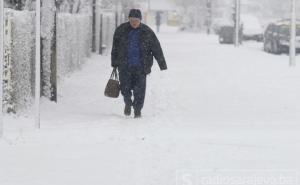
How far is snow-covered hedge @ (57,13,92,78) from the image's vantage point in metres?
17.6

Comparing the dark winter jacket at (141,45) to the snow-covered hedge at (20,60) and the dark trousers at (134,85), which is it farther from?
the snow-covered hedge at (20,60)

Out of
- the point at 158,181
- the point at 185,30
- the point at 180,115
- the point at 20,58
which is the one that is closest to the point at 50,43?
the point at 20,58

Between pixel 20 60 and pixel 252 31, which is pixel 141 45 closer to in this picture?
pixel 20 60

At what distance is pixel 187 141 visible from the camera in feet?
32.4

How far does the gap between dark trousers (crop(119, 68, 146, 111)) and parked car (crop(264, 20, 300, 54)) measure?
2328 cm

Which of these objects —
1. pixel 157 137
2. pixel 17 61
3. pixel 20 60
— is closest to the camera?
pixel 157 137

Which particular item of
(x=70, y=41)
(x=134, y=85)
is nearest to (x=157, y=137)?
(x=134, y=85)

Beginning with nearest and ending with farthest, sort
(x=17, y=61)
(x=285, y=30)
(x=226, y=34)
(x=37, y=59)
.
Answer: (x=37, y=59) → (x=17, y=61) → (x=285, y=30) → (x=226, y=34)

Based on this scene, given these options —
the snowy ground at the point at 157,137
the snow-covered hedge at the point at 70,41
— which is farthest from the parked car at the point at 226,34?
the snowy ground at the point at 157,137

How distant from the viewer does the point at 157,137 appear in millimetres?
10117

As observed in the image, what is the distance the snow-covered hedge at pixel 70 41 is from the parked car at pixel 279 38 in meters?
11.8

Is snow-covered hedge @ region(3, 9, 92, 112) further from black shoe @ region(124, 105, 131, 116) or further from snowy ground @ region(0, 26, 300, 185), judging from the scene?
black shoe @ region(124, 105, 131, 116)

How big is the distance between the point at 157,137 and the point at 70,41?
10203mm

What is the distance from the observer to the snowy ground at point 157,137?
319 inches
